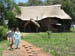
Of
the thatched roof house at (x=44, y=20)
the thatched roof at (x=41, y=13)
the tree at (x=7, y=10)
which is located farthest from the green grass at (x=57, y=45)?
the thatched roof at (x=41, y=13)

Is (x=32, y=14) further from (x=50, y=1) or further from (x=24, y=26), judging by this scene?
(x=50, y=1)

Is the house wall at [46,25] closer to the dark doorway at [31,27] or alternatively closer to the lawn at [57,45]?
the dark doorway at [31,27]

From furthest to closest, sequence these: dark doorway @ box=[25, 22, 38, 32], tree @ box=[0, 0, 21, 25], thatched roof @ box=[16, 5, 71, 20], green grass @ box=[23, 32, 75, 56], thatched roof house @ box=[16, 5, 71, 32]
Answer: thatched roof @ box=[16, 5, 71, 20], thatched roof house @ box=[16, 5, 71, 32], dark doorway @ box=[25, 22, 38, 32], tree @ box=[0, 0, 21, 25], green grass @ box=[23, 32, 75, 56]

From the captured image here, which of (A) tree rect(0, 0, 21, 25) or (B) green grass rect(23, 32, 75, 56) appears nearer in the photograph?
(B) green grass rect(23, 32, 75, 56)

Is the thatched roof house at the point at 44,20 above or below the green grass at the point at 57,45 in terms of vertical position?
below

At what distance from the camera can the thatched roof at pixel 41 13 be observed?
147 feet

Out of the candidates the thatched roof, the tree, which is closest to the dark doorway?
the thatched roof

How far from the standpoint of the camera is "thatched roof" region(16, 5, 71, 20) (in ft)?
147

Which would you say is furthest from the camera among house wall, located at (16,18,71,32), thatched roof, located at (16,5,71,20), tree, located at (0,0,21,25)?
thatched roof, located at (16,5,71,20)

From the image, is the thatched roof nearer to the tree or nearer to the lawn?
the tree

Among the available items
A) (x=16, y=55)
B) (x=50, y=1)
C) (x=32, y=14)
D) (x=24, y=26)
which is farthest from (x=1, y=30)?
(x=50, y=1)

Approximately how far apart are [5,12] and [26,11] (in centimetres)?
1137

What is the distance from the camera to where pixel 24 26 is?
44.0 m

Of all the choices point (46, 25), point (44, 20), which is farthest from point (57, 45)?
point (46, 25)
